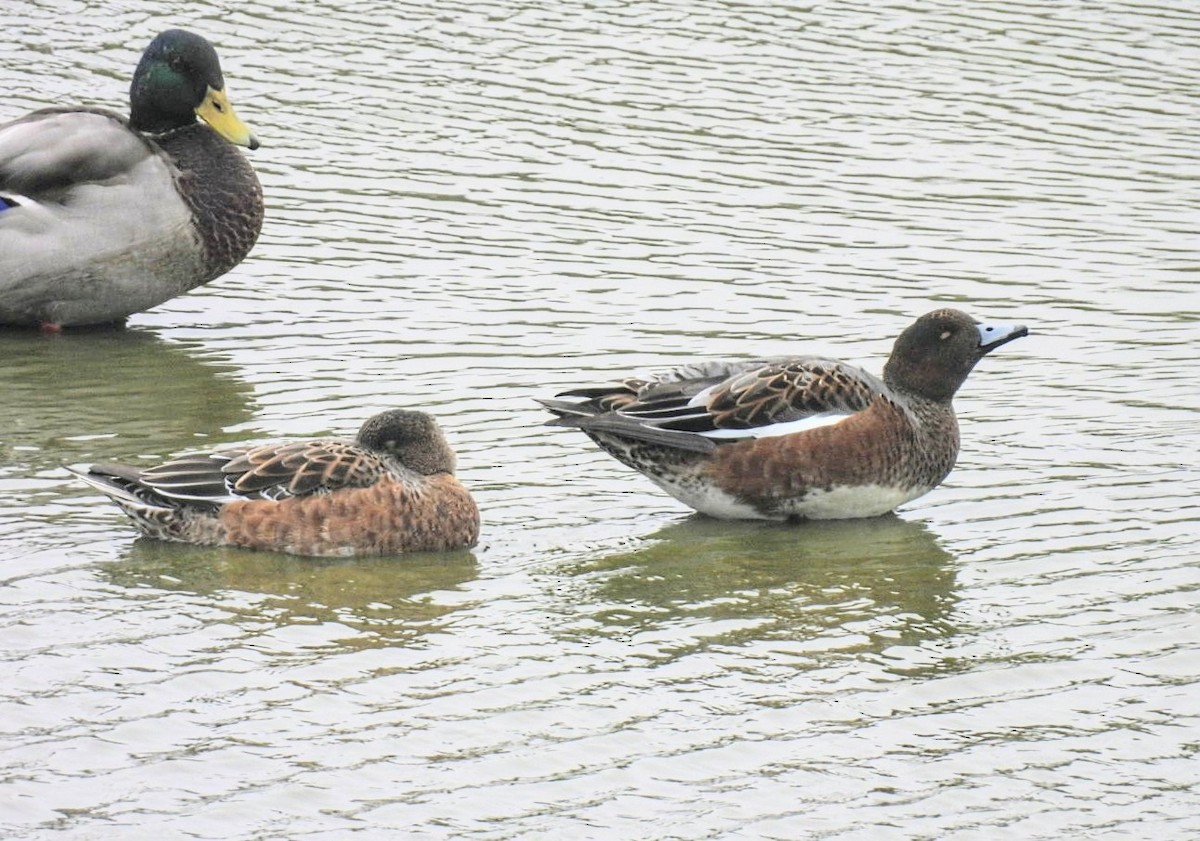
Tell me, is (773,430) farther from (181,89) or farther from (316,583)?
(181,89)

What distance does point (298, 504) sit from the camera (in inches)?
305


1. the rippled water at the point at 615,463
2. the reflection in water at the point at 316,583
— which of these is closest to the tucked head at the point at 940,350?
the rippled water at the point at 615,463

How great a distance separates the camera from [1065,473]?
8828 mm

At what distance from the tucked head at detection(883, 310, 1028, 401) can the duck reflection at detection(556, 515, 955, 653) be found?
591mm

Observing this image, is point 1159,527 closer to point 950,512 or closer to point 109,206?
point 950,512

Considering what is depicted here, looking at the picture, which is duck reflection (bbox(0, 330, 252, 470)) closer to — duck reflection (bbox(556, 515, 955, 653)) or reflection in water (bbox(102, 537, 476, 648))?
reflection in water (bbox(102, 537, 476, 648))

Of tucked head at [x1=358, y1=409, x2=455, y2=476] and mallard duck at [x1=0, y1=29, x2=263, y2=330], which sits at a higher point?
mallard duck at [x1=0, y1=29, x2=263, y2=330]

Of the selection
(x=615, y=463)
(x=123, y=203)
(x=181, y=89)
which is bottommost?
(x=615, y=463)

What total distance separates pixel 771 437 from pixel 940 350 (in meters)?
0.89

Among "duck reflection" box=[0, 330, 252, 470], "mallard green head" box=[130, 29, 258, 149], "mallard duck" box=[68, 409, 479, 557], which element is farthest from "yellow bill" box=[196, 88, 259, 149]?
"mallard duck" box=[68, 409, 479, 557]

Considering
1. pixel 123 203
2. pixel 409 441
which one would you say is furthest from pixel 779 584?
pixel 123 203

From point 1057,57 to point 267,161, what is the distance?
6.08 meters

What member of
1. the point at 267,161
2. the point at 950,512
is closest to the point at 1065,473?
the point at 950,512

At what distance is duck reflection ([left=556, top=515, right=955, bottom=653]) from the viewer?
23.5 feet
